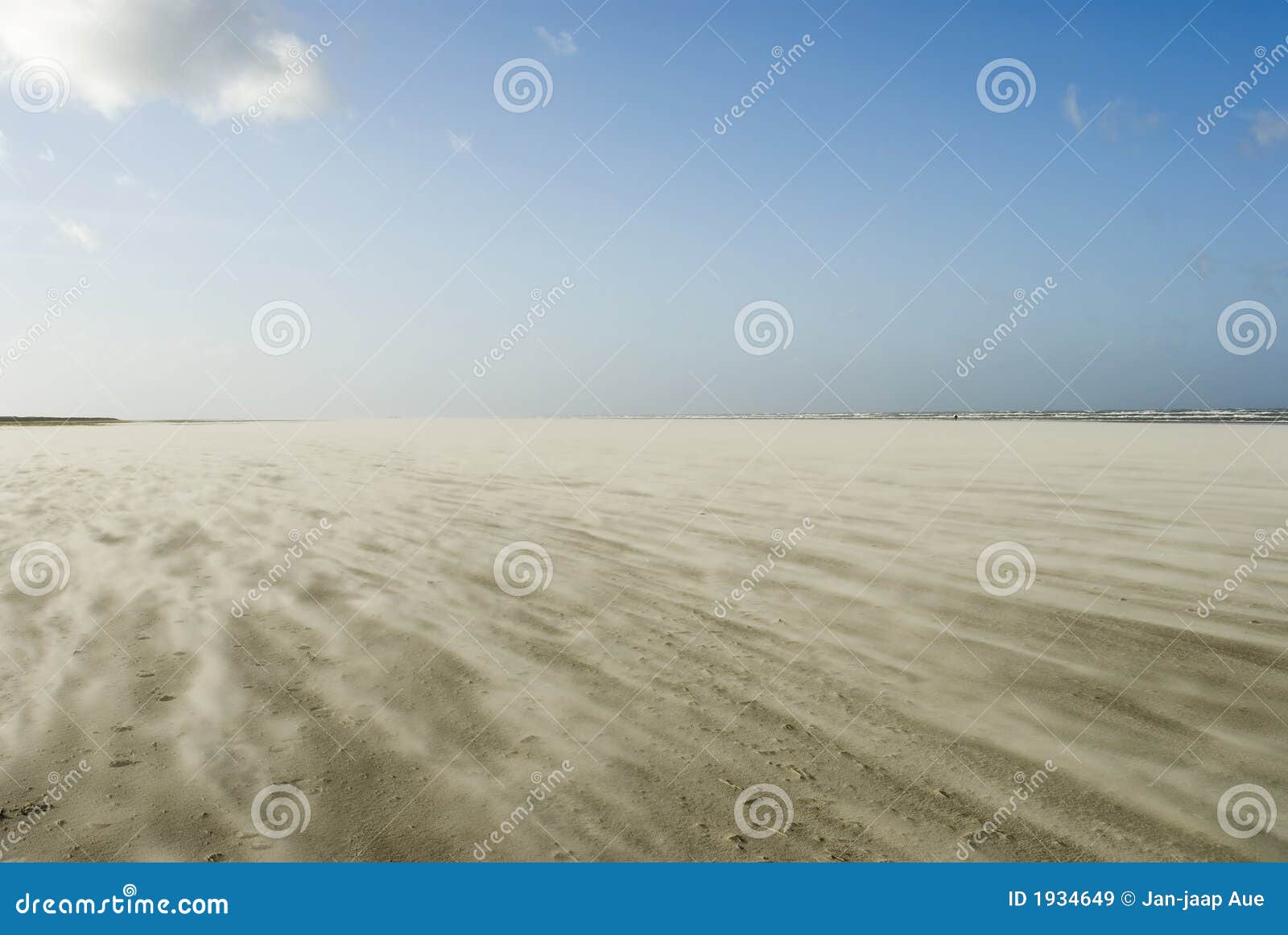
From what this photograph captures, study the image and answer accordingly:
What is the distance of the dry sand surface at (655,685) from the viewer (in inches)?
115

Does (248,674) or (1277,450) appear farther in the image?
(1277,450)

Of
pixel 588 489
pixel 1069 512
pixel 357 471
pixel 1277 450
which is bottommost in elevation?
pixel 357 471

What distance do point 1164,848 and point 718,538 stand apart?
5.22m

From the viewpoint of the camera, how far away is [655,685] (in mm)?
4270

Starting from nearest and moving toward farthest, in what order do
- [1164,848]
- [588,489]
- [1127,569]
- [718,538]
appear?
1. [1164,848]
2. [1127,569]
3. [718,538]
4. [588,489]

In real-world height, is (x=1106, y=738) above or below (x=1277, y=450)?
below

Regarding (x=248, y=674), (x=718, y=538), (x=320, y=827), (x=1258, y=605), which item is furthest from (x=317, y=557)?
(x=1258, y=605)

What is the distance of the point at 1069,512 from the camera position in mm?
8516

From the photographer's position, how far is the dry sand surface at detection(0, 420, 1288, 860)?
293 cm

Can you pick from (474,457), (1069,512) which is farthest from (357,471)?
(1069,512)

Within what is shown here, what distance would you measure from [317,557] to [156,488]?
6861mm

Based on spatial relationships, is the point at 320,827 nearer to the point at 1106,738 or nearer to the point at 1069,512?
the point at 1106,738

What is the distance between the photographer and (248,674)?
14.6 ft

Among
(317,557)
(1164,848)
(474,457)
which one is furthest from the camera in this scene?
(474,457)
